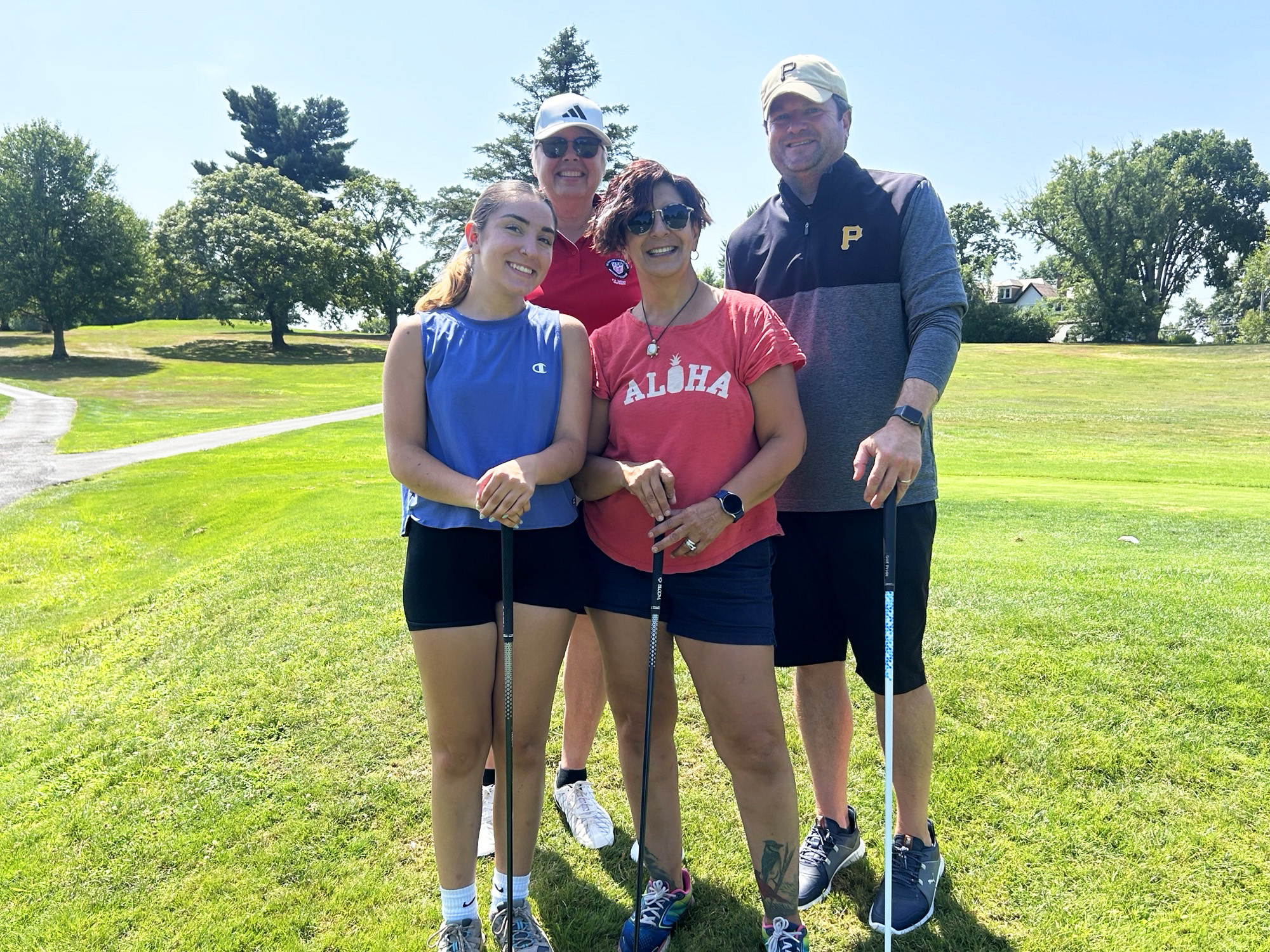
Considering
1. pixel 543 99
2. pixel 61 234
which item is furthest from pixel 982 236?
pixel 61 234

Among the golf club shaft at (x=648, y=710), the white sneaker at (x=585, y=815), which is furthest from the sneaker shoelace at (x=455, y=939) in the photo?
the white sneaker at (x=585, y=815)

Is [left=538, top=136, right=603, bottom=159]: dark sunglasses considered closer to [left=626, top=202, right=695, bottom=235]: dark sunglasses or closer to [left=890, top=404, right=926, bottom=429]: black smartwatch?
[left=626, top=202, right=695, bottom=235]: dark sunglasses

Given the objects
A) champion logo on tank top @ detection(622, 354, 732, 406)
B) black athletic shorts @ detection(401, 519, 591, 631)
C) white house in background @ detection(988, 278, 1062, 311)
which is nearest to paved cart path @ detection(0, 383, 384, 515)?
→ black athletic shorts @ detection(401, 519, 591, 631)

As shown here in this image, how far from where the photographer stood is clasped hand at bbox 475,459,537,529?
95.0 inches

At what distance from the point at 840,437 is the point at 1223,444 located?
2292cm

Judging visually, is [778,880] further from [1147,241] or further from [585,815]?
[1147,241]

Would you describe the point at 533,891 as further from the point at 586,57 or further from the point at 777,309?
the point at 586,57

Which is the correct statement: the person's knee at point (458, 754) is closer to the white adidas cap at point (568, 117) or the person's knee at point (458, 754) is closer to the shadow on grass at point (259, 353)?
the white adidas cap at point (568, 117)

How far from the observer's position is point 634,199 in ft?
8.43

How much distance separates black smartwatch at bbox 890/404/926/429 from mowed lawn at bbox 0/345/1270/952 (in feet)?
5.69

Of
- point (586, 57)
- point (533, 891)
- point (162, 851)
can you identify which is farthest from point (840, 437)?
point (586, 57)

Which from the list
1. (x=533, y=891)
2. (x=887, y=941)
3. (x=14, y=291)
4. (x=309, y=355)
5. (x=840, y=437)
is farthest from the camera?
(x=309, y=355)

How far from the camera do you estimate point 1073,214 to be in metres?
55.9

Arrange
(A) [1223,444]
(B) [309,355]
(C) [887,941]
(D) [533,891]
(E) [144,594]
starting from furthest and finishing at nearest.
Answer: (B) [309,355] < (A) [1223,444] < (E) [144,594] < (D) [533,891] < (C) [887,941]
